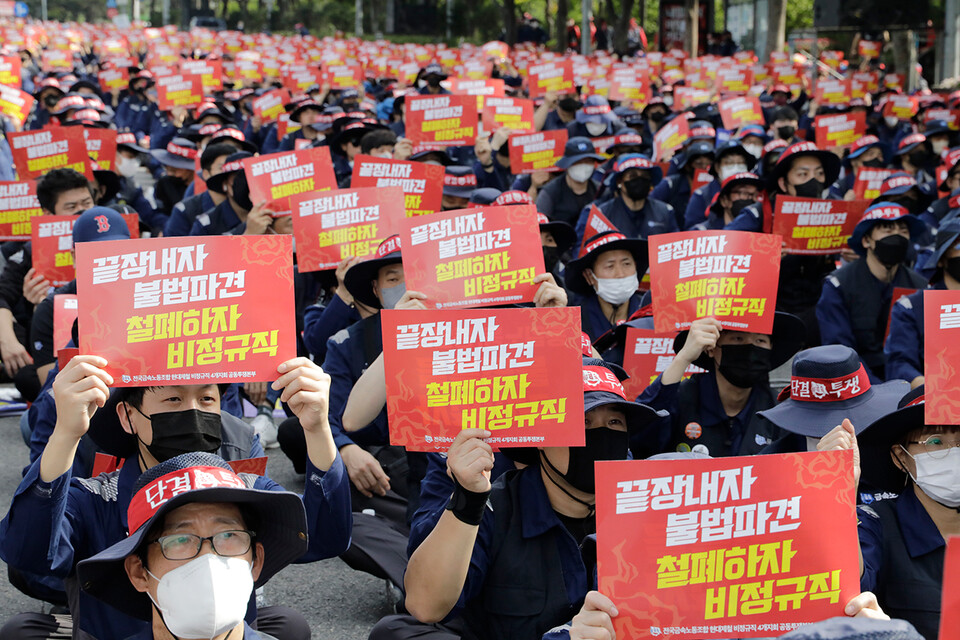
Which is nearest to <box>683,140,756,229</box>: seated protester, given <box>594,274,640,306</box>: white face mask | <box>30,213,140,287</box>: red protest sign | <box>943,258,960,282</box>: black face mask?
<box>594,274,640,306</box>: white face mask

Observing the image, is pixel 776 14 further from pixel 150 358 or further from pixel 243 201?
pixel 150 358

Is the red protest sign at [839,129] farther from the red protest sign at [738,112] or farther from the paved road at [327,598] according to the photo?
the paved road at [327,598]

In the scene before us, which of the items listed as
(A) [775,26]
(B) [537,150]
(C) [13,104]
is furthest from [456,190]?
(A) [775,26]

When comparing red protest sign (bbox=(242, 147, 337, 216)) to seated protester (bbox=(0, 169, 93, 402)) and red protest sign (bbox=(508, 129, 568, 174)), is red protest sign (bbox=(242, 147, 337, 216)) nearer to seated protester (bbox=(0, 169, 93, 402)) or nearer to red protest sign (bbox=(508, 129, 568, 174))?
seated protester (bbox=(0, 169, 93, 402))

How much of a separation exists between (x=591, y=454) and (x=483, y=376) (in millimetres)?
566

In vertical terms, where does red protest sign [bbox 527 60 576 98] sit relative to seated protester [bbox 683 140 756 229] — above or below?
above

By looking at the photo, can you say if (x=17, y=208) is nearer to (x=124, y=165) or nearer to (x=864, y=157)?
(x=124, y=165)

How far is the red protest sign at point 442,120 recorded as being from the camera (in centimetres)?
1139

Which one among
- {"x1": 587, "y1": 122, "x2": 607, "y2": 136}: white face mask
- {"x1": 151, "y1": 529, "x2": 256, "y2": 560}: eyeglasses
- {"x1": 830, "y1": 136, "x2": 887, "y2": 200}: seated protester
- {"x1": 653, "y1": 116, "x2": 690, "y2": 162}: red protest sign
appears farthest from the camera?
{"x1": 587, "y1": 122, "x2": 607, "y2": 136}: white face mask

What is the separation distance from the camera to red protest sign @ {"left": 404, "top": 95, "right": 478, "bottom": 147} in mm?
11391

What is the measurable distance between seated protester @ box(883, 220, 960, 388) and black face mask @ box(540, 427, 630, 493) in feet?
10.4

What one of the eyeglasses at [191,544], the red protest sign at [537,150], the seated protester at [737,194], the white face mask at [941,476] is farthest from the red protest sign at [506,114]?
the eyeglasses at [191,544]

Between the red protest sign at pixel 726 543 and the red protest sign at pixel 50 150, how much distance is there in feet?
25.7

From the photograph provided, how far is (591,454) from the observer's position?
3900mm
